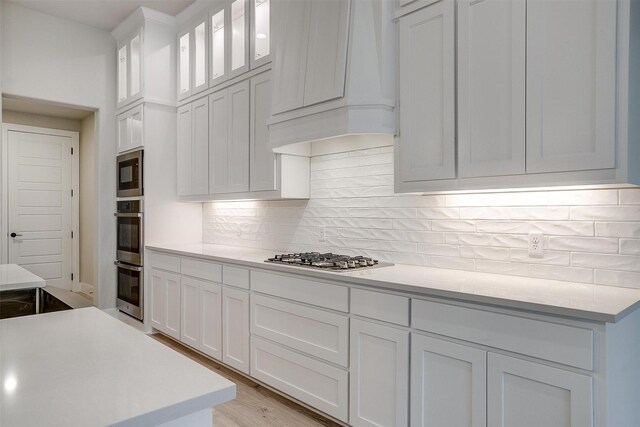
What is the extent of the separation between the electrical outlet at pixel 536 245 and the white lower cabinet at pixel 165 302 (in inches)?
109

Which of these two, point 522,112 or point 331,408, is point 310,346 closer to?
point 331,408

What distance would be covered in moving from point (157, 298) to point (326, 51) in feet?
9.13

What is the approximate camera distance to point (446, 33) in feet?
6.67

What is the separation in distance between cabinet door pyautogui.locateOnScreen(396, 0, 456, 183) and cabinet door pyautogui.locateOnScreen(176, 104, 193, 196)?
8.14 feet

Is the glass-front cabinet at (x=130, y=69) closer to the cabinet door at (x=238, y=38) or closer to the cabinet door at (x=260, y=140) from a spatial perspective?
the cabinet door at (x=238, y=38)

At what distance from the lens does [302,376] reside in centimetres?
245

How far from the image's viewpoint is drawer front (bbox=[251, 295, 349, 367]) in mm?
2223

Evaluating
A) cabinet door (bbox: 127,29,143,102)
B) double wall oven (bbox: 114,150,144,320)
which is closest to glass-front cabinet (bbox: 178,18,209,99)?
cabinet door (bbox: 127,29,143,102)

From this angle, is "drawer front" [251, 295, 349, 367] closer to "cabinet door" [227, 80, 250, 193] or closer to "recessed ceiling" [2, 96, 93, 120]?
Answer: "cabinet door" [227, 80, 250, 193]

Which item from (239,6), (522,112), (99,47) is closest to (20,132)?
(99,47)

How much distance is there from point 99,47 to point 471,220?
4346mm

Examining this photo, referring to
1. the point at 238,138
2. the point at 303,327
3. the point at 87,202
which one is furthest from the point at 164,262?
the point at 87,202

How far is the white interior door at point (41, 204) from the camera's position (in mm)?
5656

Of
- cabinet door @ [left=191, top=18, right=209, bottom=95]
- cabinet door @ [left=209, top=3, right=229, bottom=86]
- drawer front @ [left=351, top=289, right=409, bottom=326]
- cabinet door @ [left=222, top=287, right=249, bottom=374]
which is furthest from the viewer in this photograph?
cabinet door @ [left=191, top=18, right=209, bottom=95]
